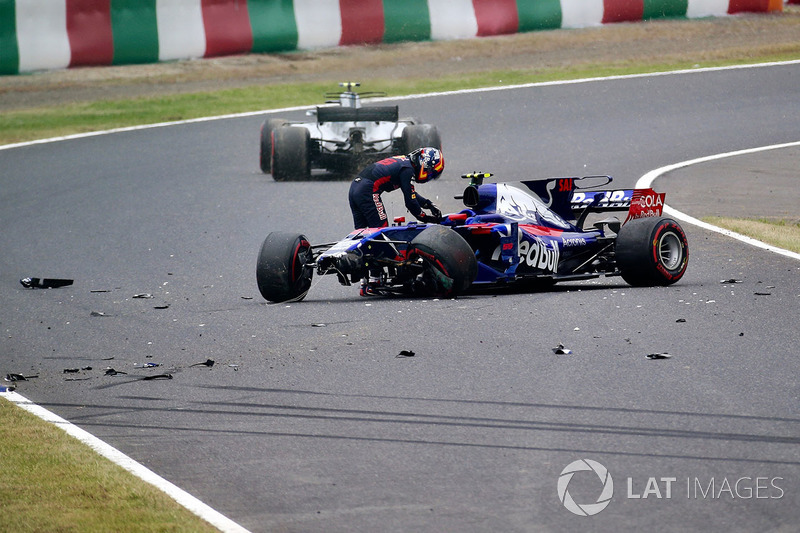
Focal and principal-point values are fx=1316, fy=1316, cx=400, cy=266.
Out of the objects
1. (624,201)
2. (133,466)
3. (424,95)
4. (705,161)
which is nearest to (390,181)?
(624,201)

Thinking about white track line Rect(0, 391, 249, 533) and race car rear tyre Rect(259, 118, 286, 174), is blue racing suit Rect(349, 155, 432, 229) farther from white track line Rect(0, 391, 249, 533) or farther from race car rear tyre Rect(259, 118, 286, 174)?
race car rear tyre Rect(259, 118, 286, 174)

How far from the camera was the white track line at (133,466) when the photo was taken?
197 inches

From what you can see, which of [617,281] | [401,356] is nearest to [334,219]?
[617,281]

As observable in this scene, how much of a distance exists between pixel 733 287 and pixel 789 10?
16.3 meters

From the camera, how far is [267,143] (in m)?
17.0

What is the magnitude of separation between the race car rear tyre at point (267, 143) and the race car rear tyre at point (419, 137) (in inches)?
64.0

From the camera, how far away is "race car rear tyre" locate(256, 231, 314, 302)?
984cm

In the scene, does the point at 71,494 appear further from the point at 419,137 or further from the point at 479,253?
the point at 419,137

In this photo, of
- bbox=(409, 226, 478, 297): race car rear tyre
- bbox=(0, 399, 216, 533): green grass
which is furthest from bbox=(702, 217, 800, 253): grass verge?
bbox=(0, 399, 216, 533): green grass

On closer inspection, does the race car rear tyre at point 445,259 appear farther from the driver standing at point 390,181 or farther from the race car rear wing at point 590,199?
the race car rear wing at point 590,199

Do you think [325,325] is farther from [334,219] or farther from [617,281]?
[334,219]

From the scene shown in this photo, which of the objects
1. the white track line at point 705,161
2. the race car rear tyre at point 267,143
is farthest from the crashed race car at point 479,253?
the race car rear tyre at point 267,143

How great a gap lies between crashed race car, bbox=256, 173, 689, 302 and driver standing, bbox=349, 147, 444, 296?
12.7 inches

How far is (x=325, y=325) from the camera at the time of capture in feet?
29.1
